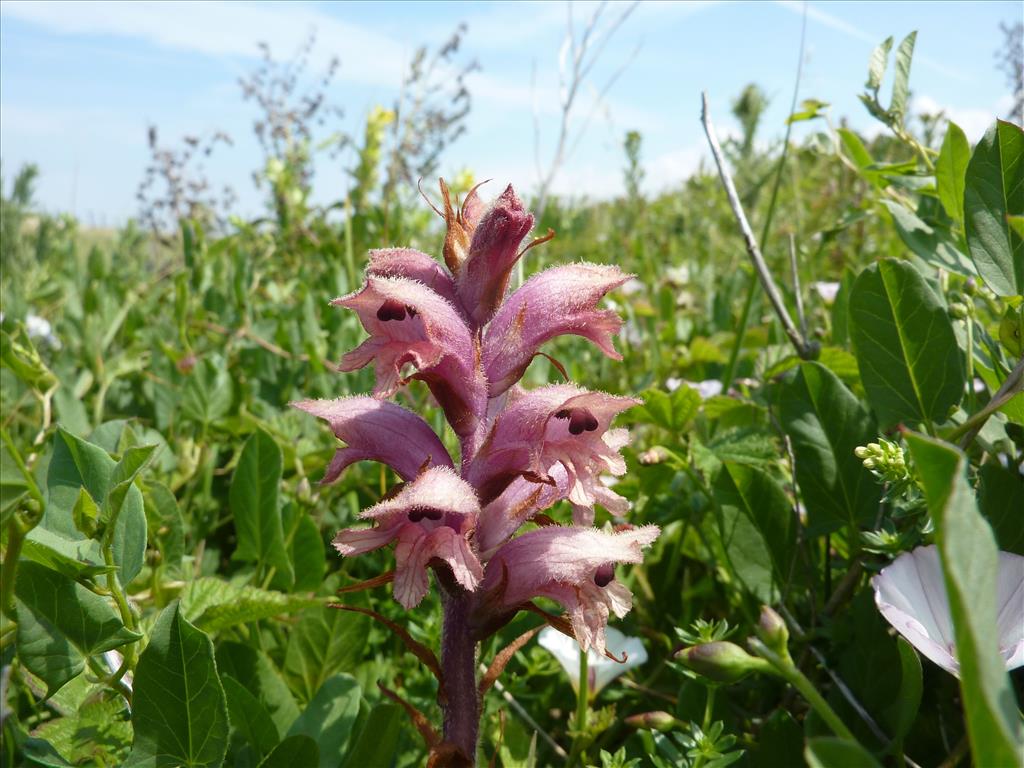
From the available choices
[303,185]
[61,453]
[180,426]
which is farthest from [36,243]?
[61,453]

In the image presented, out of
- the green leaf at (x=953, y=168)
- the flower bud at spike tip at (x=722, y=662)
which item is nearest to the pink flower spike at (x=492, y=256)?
the flower bud at spike tip at (x=722, y=662)

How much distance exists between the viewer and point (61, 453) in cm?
111

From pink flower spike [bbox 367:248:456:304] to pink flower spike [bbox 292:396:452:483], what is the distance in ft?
0.49

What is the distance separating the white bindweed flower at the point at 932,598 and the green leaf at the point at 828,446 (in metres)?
0.30

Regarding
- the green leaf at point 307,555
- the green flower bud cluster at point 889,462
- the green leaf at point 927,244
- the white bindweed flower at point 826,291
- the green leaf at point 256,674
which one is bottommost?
the green leaf at point 256,674

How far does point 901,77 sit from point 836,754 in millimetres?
1504

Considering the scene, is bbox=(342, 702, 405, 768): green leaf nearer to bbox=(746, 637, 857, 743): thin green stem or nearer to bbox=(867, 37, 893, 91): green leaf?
bbox=(746, 637, 857, 743): thin green stem

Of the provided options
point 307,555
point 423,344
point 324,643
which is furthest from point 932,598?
A: point 307,555

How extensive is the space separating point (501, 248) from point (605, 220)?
7091 millimetres

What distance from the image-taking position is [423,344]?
0.97m

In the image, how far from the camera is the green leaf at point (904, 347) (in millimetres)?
1295

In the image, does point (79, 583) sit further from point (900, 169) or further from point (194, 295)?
point (194, 295)

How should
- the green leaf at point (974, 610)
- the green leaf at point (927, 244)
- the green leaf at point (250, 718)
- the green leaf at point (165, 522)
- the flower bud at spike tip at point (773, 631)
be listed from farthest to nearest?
the green leaf at point (927, 244), the green leaf at point (165, 522), the green leaf at point (250, 718), the flower bud at spike tip at point (773, 631), the green leaf at point (974, 610)

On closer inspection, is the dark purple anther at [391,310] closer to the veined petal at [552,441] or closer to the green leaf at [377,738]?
the veined petal at [552,441]
